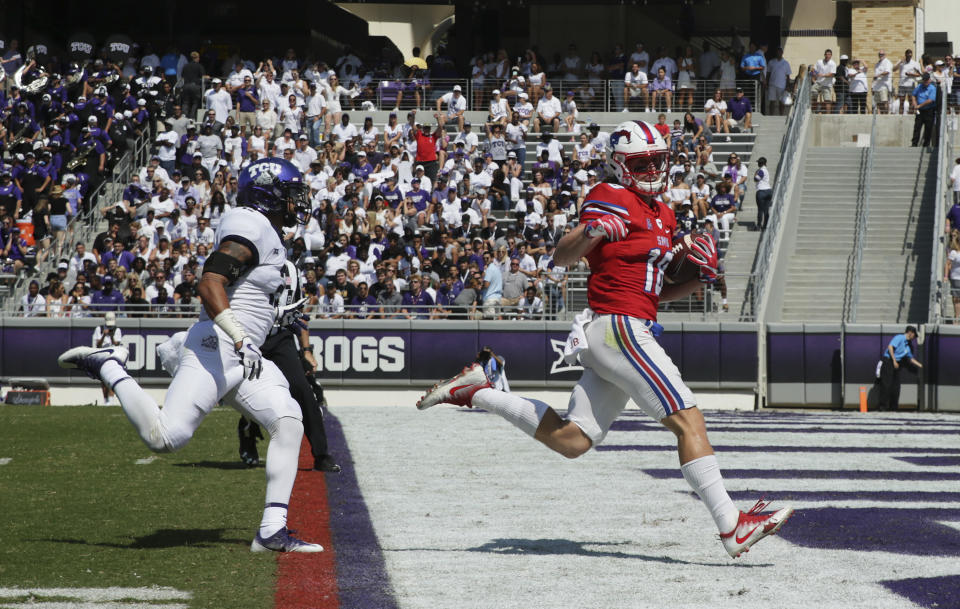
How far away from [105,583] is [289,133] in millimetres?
20372

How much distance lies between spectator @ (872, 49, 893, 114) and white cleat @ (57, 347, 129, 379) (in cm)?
2468

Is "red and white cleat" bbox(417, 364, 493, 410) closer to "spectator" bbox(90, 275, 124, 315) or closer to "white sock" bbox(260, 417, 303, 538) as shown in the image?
"white sock" bbox(260, 417, 303, 538)

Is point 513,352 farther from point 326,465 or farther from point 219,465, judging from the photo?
point 326,465

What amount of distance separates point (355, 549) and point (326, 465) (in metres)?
3.56

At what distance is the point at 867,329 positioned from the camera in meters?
21.0

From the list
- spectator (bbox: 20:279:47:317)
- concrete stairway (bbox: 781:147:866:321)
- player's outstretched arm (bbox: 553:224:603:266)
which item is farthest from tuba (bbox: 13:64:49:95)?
player's outstretched arm (bbox: 553:224:603:266)

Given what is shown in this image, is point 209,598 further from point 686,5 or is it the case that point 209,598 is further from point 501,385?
point 686,5

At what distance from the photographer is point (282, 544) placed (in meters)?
6.31

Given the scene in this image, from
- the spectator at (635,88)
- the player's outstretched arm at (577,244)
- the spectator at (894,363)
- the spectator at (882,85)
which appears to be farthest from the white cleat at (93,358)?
the spectator at (882,85)

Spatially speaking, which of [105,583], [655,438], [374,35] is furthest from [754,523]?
[374,35]

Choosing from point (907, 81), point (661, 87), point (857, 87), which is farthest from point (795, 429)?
point (907, 81)

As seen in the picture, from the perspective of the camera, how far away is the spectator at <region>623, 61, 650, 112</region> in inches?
1105

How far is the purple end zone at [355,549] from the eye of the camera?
5379 millimetres

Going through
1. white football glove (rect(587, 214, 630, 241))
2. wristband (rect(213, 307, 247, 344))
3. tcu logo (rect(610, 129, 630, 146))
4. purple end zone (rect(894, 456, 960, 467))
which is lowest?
purple end zone (rect(894, 456, 960, 467))
